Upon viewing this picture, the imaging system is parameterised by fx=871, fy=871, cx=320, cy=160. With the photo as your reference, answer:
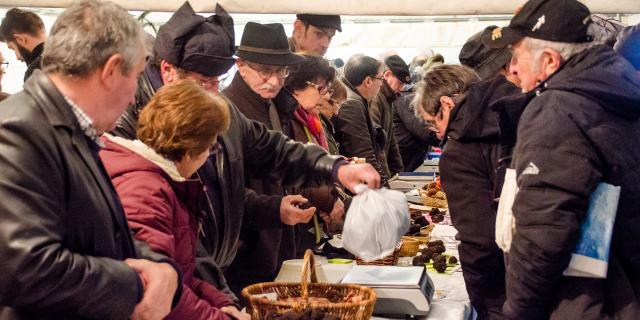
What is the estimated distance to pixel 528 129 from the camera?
276 cm

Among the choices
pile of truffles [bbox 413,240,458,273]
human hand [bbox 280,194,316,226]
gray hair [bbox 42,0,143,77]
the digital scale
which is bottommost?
pile of truffles [bbox 413,240,458,273]

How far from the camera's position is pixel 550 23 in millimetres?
2893

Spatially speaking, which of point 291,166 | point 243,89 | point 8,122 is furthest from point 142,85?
point 8,122

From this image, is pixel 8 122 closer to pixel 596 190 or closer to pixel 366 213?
pixel 366 213

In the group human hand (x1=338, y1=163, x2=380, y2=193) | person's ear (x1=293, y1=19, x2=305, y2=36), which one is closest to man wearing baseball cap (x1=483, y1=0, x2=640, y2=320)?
human hand (x1=338, y1=163, x2=380, y2=193)

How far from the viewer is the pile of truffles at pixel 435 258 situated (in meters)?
4.09

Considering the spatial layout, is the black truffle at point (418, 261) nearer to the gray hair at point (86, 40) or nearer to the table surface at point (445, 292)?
the table surface at point (445, 292)

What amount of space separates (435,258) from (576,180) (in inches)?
64.6

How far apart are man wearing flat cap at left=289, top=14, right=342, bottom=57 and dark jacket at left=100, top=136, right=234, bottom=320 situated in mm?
2896

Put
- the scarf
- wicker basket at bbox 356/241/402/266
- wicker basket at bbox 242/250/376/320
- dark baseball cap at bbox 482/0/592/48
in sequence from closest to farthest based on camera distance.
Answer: wicker basket at bbox 242/250/376/320, dark baseball cap at bbox 482/0/592/48, wicker basket at bbox 356/241/402/266, the scarf

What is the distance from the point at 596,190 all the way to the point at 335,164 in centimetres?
96

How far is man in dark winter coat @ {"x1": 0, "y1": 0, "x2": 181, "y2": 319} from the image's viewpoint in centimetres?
171

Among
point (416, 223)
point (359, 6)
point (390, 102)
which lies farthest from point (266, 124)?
point (390, 102)

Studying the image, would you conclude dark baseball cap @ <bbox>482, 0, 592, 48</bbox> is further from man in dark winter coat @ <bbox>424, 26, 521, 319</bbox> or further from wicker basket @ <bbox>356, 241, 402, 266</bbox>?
wicker basket @ <bbox>356, 241, 402, 266</bbox>
